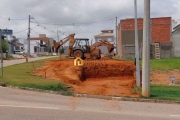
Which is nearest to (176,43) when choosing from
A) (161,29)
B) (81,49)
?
(161,29)

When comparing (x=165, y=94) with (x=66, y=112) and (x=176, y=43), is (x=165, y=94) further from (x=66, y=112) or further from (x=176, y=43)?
→ (x=176, y=43)

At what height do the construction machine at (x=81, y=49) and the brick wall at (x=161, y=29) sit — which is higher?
the brick wall at (x=161, y=29)

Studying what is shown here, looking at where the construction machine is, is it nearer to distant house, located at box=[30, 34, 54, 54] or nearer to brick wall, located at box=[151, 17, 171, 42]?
brick wall, located at box=[151, 17, 171, 42]

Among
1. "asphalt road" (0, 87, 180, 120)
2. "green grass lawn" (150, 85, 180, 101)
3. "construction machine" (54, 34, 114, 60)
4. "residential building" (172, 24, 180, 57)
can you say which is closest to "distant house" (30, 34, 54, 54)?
"residential building" (172, 24, 180, 57)

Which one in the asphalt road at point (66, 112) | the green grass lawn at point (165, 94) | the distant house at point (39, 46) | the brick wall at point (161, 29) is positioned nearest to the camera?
the asphalt road at point (66, 112)

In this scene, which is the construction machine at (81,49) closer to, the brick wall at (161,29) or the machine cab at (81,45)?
the machine cab at (81,45)

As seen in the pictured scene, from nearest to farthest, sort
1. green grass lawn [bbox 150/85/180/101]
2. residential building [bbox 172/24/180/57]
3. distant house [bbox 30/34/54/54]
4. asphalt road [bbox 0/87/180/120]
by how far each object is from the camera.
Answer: asphalt road [bbox 0/87/180/120], green grass lawn [bbox 150/85/180/101], residential building [bbox 172/24/180/57], distant house [bbox 30/34/54/54]

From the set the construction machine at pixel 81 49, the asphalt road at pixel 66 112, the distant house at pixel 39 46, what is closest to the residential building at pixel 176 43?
the construction machine at pixel 81 49

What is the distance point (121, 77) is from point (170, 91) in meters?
12.2

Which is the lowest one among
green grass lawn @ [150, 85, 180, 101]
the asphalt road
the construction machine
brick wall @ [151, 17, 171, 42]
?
green grass lawn @ [150, 85, 180, 101]

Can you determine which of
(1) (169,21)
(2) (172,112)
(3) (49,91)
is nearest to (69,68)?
(3) (49,91)

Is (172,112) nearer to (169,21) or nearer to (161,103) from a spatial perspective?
(161,103)

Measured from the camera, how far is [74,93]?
16.5 m

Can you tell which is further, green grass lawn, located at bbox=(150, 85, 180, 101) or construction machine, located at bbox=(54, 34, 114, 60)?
construction machine, located at bbox=(54, 34, 114, 60)
